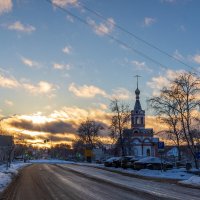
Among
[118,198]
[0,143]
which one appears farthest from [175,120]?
[0,143]

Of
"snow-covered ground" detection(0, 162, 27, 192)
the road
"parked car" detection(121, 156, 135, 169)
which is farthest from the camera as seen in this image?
"parked car" detection(121, 156, 135, 169)

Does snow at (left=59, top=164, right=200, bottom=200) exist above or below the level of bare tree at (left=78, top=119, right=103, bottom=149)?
below

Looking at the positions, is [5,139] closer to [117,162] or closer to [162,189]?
[117,162]

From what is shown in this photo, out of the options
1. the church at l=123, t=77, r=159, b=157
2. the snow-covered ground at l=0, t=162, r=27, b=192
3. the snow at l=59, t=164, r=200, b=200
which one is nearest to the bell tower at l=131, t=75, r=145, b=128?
the church at l=123, t=77, r=159, b=157

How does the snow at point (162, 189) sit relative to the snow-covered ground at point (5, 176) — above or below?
below

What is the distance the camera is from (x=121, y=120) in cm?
8256

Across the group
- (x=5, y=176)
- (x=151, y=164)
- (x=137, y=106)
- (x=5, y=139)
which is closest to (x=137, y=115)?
(x=137, y=106)

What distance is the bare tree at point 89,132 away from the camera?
414 feet

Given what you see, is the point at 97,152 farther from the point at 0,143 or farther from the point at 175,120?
the point at 175,120

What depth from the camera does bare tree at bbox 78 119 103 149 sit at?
126m

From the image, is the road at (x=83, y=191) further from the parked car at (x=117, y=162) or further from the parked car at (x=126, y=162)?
the parked car at (x=117, y=162)

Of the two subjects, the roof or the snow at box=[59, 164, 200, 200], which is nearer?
the snow at box=[59, 164, 200, 200]

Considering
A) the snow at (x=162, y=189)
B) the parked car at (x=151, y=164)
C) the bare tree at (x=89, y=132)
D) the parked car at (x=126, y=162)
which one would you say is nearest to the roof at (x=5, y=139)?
the bare tree at (x=89, y=132)

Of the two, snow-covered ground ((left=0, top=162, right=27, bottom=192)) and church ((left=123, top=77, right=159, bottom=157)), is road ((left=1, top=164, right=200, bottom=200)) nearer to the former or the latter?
snow-covered ground ((left=0, top=162, right=27, bottom=192))
